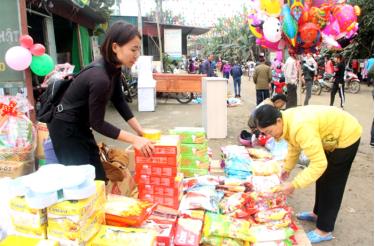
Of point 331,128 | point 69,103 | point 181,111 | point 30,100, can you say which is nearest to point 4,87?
point 30,100

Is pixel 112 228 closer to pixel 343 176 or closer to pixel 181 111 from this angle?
pixel 343 176

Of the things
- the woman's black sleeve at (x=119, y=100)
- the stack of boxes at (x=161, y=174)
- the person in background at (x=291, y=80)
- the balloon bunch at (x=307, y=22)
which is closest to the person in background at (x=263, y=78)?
the person in background at (x=291, y=80)

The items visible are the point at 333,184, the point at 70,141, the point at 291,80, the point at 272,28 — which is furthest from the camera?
the point at 291,80

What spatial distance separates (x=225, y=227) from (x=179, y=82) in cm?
874

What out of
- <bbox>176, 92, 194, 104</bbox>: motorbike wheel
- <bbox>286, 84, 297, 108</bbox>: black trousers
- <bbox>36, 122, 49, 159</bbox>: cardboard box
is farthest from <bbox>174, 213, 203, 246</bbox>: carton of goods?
<bbox>176, 92, 194, 104</bbox>: motorbike wheel

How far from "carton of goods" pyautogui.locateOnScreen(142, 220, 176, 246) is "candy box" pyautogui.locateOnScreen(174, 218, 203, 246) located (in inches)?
3.2

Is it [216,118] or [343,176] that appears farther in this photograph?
[216,118]

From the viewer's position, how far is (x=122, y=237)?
1853 millimetres

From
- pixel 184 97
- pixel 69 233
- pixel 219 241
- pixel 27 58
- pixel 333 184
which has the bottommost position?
pixel 219 241

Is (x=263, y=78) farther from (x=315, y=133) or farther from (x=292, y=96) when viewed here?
(x=315, y=133)

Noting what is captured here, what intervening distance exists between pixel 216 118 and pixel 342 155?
3924mm

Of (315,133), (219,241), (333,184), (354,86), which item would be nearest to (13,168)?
(219,241)

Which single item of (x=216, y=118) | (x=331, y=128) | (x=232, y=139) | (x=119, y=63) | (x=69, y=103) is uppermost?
(x=119, y=63)

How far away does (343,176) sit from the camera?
2973mm
